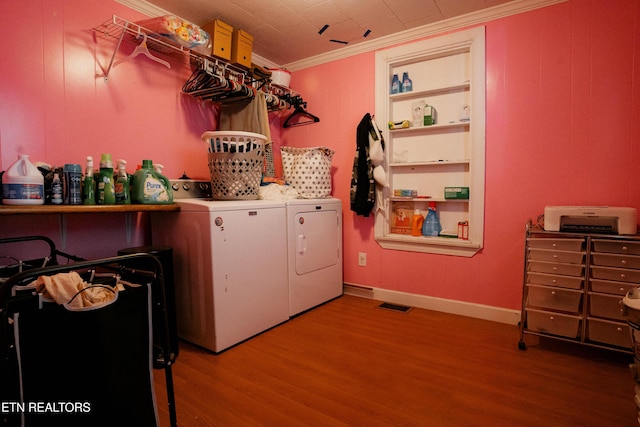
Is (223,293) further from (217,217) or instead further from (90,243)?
(90,243)

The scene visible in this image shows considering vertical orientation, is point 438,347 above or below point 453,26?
below

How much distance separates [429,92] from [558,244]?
1518 millimetres

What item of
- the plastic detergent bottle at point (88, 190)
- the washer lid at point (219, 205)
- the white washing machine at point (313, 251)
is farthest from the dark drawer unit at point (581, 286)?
the plastic detergent bottle at point (88, 190)

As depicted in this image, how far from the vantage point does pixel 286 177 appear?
2.88m

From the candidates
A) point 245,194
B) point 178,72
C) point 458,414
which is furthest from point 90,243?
point 458,414

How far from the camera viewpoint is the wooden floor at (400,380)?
143 cm

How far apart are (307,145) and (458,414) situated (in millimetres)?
2584

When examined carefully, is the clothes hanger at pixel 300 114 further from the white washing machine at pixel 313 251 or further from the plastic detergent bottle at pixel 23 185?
the plastic detergent bottle at pixel 23 185

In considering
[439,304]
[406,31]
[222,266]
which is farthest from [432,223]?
[222,266]

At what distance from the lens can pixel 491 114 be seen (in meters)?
2.45

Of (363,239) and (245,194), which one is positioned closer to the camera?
(245,194)

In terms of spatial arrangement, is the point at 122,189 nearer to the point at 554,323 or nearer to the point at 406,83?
the point at 406,83

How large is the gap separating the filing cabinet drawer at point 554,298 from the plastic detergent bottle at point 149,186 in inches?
90.9

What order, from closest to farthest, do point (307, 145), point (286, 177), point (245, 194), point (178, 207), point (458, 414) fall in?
point (458, 414), point (178, 207), point (245, 194), point (286, 177), point (307, 145)
